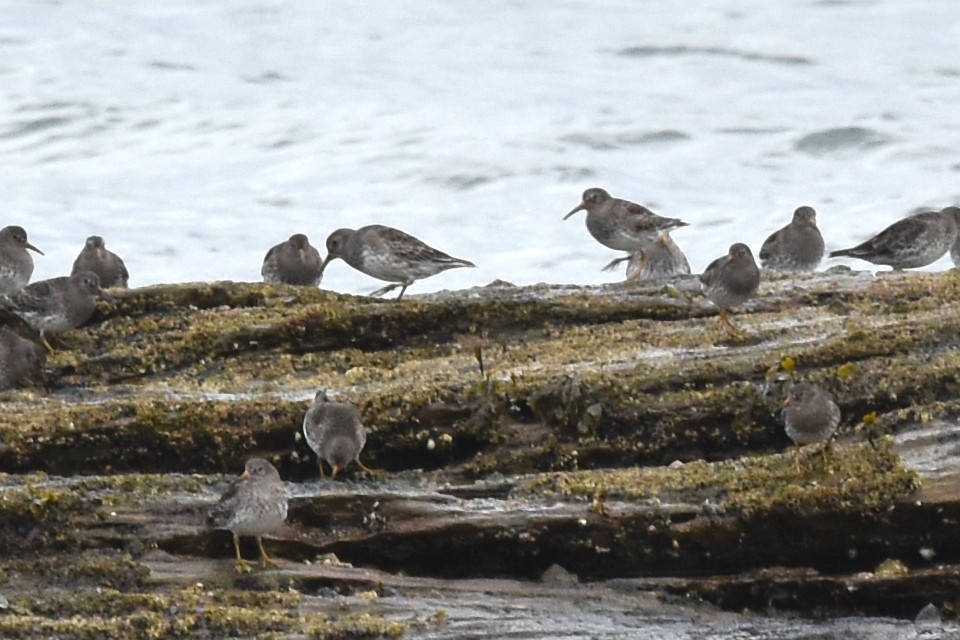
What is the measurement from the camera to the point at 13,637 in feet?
22.9

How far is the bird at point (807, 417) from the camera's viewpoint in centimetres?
827

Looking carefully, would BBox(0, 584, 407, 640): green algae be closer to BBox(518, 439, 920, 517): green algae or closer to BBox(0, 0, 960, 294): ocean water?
BBox(518, 439, 920, 517): green algae

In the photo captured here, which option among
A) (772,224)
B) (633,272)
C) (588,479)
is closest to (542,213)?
(772,224)

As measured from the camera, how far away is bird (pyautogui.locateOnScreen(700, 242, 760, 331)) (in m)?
10.7

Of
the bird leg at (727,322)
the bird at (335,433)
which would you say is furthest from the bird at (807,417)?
the bird at (335,433)

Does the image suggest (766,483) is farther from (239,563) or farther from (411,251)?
(411,251)

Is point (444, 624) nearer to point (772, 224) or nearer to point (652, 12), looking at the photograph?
point (772, 224)

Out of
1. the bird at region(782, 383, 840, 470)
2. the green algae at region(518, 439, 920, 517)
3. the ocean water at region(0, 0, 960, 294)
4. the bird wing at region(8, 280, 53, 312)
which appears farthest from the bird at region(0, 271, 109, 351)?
the ocean water at region(0, 0, 960, 294)

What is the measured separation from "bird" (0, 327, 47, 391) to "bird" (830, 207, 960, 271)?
279 inches

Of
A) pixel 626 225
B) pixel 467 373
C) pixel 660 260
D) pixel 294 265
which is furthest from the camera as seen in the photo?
pixel 660 260

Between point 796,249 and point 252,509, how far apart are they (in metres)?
8.60

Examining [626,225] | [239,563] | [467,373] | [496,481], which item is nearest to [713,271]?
[467,373]

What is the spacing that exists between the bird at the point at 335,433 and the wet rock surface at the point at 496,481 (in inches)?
7.4

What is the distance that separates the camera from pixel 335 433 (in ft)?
27.5
